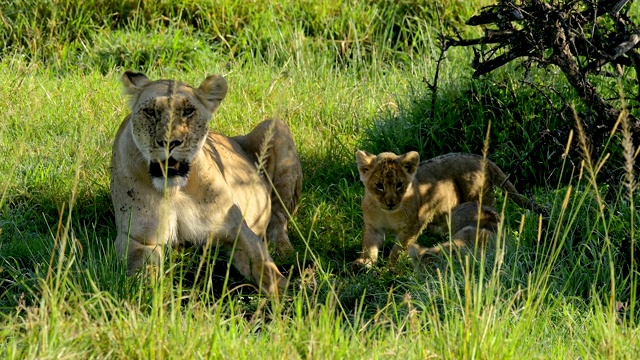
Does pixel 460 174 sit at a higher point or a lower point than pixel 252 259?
higher

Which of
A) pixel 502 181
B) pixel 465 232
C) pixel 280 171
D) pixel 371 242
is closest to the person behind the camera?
pixel 465 232

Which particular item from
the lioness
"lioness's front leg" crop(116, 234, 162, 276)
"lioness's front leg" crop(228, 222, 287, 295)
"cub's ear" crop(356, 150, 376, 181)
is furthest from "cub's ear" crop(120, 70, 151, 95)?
"cub's ear" crop(356, 150, 376, 181)

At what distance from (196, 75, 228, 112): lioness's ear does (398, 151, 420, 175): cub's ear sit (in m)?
1.23

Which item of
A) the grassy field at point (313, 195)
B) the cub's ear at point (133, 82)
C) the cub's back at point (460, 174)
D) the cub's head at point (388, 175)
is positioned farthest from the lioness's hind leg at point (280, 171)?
the cub's ear at point (133, 82)

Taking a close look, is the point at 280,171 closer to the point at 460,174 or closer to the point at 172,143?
the point at 460,174

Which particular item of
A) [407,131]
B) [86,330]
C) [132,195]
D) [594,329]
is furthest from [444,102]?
[86,330]

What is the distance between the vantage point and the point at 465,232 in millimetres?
5805

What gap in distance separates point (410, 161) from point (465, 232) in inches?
23.4

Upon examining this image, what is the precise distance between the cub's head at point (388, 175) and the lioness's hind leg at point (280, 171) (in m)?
0.65

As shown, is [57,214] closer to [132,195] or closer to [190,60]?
[132,195]

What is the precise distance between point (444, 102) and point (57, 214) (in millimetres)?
2729

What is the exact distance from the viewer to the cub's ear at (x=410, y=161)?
240 inches

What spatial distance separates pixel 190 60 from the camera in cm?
889

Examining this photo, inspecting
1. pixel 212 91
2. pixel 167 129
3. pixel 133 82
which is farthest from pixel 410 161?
pixel 167 129
